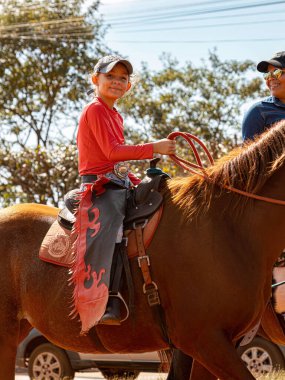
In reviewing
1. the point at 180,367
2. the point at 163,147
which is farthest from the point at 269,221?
the point at 180,367

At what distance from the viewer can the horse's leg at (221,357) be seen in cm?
502

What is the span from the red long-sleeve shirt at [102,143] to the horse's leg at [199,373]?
1.62 meters

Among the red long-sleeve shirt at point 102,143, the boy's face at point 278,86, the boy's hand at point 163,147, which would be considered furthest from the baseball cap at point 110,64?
the boy's face at point 278,86

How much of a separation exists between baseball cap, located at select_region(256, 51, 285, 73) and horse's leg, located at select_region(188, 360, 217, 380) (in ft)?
7.75

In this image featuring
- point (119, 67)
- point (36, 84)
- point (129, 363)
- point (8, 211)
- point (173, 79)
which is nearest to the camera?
point (119, 67)

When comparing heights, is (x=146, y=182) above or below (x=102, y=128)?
below

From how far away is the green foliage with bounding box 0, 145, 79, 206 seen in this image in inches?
862

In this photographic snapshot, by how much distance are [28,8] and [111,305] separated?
23.4 meters

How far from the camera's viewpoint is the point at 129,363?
11703 mm

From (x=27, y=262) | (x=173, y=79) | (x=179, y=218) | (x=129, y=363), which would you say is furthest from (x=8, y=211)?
(x=173, y=79)

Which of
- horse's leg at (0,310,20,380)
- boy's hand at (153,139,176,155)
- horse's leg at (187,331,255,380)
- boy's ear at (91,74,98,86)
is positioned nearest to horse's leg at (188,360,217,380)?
horse's leg at (187,331,255,380)

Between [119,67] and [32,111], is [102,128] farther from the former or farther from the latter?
[32,111]

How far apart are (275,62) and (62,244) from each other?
2.18m

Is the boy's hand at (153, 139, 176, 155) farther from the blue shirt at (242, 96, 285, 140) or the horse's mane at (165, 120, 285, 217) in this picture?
the blue shirt at (242, 96, 285, 140)
